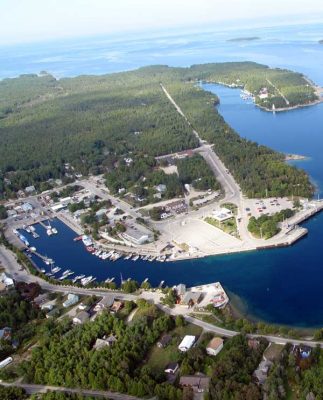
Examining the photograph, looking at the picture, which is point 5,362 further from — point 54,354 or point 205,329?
point 205,329

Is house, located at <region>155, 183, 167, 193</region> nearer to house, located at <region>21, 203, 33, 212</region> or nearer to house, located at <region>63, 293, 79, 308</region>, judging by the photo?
house, located at <region>21, 203, 33, 212</region>

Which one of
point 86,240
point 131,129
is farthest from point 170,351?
point 131,129

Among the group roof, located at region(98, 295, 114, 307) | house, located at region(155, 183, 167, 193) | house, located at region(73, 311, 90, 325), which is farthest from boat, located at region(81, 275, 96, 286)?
house, located at region(155, 183, 167, 193)

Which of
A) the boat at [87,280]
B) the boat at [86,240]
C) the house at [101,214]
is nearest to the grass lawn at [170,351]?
the boat at [87,280]

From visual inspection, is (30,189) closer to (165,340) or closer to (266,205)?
(266,205)

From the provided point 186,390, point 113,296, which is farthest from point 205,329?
point 113,296

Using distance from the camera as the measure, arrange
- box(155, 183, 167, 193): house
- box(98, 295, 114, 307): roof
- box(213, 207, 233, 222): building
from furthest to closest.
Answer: box(155, 183, 167, 193): house → box(213, 207, 233, 222): building → box(98, 295, 114, 307): roof

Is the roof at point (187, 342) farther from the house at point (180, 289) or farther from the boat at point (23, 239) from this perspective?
the boat at point (23, 239)
